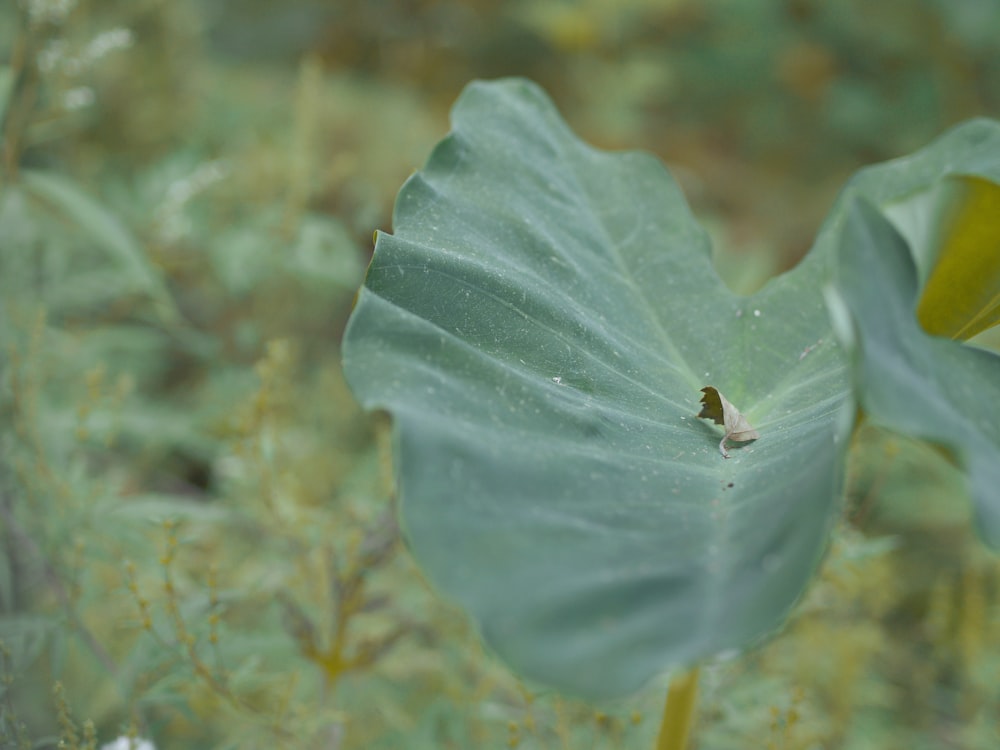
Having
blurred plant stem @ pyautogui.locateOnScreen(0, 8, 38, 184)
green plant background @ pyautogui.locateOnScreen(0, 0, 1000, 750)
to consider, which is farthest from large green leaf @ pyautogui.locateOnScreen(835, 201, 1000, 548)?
blurred plant stem @ pyautogui.locateOnScreen(0, 8, 38, 184)

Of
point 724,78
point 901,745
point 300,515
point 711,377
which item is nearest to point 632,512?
point 711,377

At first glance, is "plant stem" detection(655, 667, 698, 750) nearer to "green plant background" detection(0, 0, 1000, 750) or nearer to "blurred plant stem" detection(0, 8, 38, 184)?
"green plant background" detection(0, 0, 1000, 750)

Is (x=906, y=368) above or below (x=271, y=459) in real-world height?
above

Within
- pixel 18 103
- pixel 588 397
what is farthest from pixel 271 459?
pixel 18 103

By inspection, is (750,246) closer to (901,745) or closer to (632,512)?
(901,745)

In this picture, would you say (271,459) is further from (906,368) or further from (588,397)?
(906,368)
